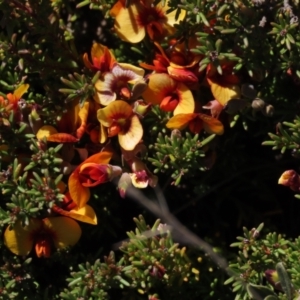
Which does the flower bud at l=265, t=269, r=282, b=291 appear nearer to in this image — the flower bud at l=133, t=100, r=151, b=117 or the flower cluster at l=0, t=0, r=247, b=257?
the flower cluster at l=0, t=0, r=247, b=257

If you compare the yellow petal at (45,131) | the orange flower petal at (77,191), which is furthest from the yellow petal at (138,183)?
the yellow petal at (45,131)

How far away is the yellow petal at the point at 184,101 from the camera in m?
1.71

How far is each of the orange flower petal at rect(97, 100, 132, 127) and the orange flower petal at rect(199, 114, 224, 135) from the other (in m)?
0.17

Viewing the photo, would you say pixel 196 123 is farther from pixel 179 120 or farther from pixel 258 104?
pixel 258 104

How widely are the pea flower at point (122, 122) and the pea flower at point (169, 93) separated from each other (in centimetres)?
7

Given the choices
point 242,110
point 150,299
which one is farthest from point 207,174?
point 150,299

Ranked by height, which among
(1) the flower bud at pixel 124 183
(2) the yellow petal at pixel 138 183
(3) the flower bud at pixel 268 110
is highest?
(1) the flower bud at pixel 124 183

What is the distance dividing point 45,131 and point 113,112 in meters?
0.17

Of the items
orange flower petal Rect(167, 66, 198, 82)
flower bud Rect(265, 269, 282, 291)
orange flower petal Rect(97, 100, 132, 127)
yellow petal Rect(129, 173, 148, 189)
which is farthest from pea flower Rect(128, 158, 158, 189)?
flower bud Rect(265, 269, 282, 291)

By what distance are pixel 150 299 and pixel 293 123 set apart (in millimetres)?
524

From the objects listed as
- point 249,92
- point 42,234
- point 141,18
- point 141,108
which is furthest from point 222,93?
point 42,234

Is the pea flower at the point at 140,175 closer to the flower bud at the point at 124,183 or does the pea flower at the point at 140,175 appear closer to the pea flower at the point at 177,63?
the flower bud at the point at 124,183

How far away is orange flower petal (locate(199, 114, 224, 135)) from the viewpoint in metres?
1.68

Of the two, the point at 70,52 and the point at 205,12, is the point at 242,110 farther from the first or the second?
the point at 70,52
